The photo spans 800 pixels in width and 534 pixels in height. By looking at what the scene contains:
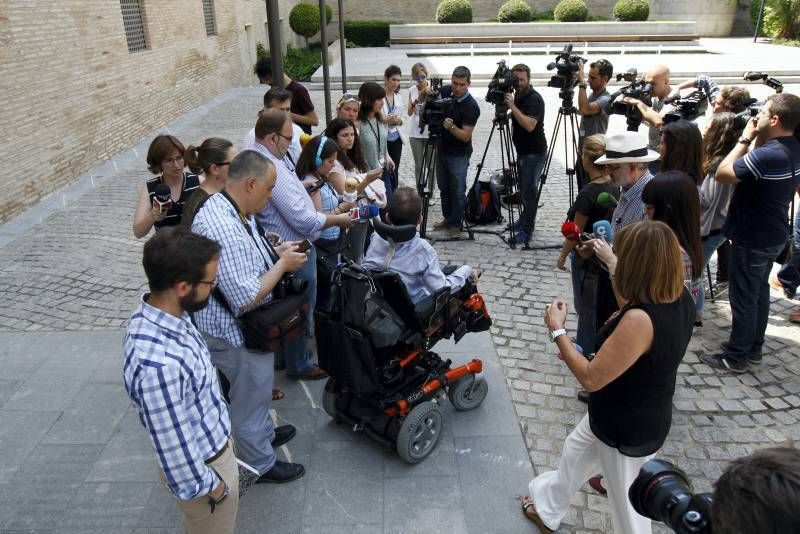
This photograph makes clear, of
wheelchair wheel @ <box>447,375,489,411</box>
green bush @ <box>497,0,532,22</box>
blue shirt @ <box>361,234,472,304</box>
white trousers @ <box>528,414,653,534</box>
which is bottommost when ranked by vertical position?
wheelchair wheel @ <box>447,375,489,411</box>

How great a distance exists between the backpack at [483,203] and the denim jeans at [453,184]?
327mm

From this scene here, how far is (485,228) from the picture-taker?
7.29m

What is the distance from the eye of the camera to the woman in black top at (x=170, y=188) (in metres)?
4.02

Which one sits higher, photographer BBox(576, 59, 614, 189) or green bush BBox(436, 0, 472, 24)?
green bush BBox(436, 0, 472, 24)

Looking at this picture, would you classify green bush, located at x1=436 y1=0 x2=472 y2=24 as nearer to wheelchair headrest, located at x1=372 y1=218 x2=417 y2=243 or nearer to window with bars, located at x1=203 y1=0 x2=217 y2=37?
window with bars, located at x1=203 y1=0 x2=217 y2=37

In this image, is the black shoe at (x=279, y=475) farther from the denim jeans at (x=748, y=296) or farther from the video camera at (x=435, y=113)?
the video camera at (x=435, y=113)

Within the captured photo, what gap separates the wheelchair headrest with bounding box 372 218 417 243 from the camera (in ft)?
10.7

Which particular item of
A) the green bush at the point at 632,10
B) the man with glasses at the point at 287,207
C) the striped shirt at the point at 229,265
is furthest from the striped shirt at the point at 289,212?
the green bush at the point at 632,10

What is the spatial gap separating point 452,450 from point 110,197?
7.20 meters

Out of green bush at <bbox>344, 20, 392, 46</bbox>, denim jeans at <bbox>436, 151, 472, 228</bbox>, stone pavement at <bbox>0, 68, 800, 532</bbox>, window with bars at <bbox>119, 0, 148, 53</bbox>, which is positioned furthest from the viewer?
green bush at <bbox>344, 20, 392, 46</bbox>

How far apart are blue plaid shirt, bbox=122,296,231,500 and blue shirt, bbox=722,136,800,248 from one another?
3.60 metres

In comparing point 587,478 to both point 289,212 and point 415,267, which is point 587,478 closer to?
point 415,267

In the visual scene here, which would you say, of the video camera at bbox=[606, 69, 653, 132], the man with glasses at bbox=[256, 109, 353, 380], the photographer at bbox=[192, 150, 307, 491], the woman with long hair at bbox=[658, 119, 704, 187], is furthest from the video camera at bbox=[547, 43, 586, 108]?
the photographer at bbox=[192, 150, 307, 491]

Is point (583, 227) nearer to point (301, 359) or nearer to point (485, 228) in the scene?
point (301, 359)
